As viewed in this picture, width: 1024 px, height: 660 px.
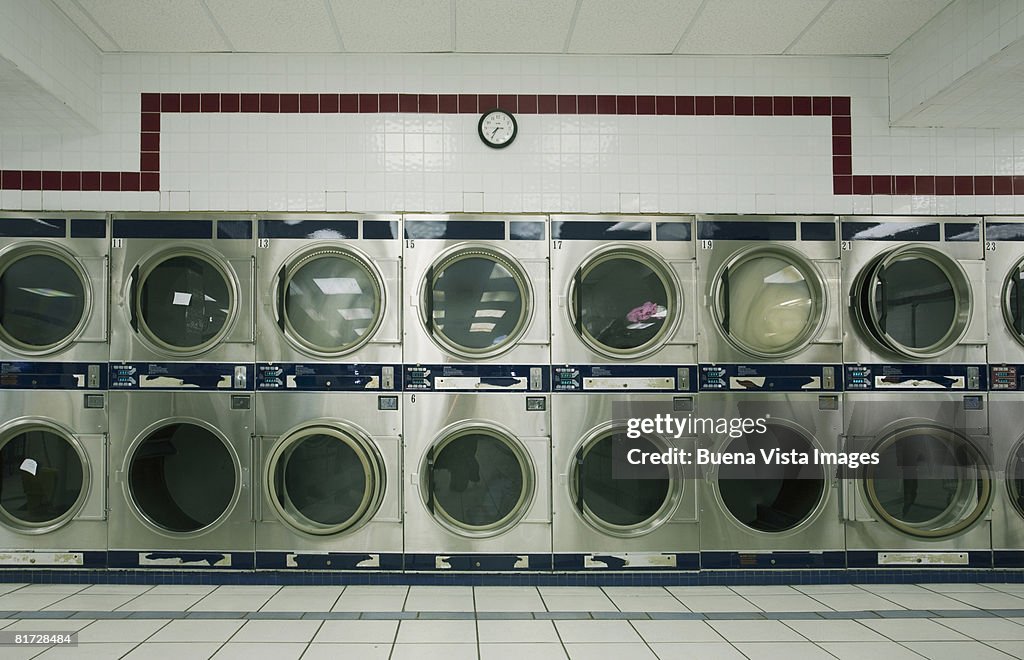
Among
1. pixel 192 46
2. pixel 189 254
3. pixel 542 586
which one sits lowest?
pixel 542 586

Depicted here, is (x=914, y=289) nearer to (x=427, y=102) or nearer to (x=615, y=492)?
(x=615, y=492)

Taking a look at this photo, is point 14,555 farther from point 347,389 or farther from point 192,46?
point 192,46

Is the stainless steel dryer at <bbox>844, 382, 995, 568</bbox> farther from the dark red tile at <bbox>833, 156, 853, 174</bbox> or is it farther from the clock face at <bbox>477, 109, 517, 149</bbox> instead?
the clock face at <bbox>477, 109, 517, 149</bbox>

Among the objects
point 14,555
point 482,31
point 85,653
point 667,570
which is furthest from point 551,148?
point 14,555

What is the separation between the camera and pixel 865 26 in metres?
4.09

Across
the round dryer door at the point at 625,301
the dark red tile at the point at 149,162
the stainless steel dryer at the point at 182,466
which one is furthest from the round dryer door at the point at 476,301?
the dark red tile at the point at 149,162

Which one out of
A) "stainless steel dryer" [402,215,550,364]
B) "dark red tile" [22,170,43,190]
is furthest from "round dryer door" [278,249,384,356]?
"dark red tile" [22,170,43,190]

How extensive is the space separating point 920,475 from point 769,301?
1.41 metres

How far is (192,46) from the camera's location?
14.1 feet

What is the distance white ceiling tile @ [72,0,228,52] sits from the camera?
3.81 meters

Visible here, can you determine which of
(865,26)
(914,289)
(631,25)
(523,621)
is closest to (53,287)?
(523,621)

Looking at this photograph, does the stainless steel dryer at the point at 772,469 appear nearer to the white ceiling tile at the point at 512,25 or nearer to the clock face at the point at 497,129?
the clock face at the point at 497,129

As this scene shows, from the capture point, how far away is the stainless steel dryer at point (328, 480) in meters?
4.12

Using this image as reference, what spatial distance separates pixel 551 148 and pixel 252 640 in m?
3.21
